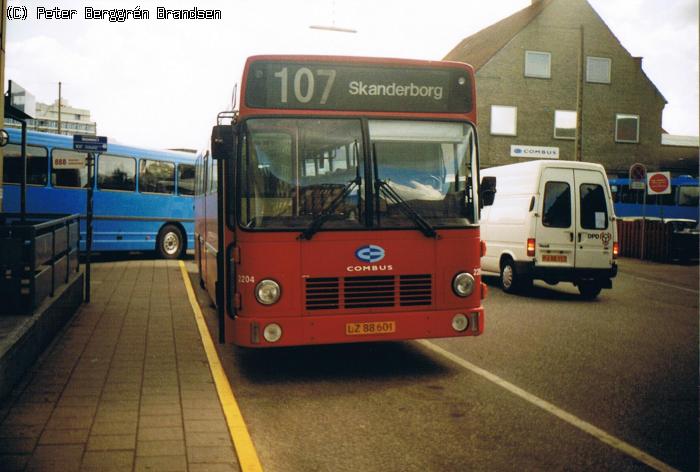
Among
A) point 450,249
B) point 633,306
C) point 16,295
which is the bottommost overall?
point 633,306

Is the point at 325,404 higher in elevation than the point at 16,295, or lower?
lower

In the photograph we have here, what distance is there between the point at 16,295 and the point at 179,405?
2.48m

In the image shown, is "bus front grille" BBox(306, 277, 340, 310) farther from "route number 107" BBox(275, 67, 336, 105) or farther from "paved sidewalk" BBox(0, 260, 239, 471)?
"route number 107" BBox(275, 67, 336, 105)

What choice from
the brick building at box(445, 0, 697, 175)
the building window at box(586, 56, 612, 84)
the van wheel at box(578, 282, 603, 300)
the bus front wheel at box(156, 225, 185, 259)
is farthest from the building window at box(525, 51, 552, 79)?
the van wheel at box(578, 282, 603, 300)

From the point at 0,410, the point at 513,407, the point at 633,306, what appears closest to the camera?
the point at 0,410

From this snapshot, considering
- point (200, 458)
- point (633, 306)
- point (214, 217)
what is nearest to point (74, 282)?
point (214, 217)

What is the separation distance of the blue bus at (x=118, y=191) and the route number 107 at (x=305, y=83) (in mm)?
13124

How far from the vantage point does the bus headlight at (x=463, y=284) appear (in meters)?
7.05

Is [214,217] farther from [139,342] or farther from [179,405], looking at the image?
[179,405]

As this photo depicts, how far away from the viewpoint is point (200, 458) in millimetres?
4602

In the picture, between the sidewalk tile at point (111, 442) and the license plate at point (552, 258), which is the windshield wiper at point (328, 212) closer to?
the sidewalk tile at point (111, 442)

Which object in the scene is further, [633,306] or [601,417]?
[633,306]

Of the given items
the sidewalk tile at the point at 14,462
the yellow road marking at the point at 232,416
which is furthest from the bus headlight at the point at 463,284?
the sidewalk tile at the point at 14,462

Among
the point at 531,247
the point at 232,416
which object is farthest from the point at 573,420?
the point at 531,247
